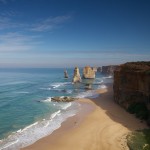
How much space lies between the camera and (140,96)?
121 ft

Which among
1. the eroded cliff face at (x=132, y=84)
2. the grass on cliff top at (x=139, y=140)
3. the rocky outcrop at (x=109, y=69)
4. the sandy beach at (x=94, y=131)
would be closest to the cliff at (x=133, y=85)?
the eroded cliff face at (x=132, y=84)

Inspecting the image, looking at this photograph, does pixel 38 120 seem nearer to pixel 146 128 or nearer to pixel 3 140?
pixel 3 140

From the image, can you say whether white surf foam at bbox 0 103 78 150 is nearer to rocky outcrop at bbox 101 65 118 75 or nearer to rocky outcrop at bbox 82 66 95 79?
rocky outcrop at bbox 82 66 95 79

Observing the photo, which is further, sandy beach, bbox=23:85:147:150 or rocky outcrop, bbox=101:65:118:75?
rocky outcrop, bbox=101:65:118:75

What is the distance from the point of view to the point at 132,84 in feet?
127

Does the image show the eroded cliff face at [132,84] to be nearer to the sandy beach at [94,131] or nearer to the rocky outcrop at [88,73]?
the sandy beach at [94,131]

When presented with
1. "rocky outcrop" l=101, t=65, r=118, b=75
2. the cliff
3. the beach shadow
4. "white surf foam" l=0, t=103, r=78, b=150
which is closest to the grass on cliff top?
the beach shadow

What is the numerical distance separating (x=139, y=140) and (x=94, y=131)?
20.8ft

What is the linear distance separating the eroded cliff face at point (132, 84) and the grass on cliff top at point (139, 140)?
20.6 feet

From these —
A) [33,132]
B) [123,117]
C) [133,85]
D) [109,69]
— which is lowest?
[33,132]

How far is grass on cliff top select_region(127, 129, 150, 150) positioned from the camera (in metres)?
23.5

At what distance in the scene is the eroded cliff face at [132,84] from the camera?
112 ft

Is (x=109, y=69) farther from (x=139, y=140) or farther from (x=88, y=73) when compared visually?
(x=139, y=140)

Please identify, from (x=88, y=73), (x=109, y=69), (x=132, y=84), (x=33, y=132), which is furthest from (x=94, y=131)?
(x=109, y=69)
